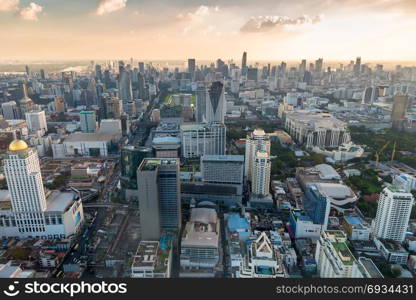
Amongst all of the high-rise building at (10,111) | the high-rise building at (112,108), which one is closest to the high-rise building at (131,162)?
the high-rise building at (112,108)

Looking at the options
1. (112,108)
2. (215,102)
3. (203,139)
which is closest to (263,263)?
(203,139)

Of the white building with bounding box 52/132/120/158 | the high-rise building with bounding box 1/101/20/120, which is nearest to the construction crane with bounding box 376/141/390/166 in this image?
the white building with bounding box 52/132/120/158

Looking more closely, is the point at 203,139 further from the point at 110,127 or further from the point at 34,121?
the point at 34,121

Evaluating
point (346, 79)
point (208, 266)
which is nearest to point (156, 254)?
point (208, 266)

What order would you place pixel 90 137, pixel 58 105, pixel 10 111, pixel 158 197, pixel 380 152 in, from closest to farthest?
pixel 158 197
pixel 380 152
pixel 90 137
pixel 10 111
pixel 58 105

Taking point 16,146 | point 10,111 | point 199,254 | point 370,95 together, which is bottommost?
point 199,254

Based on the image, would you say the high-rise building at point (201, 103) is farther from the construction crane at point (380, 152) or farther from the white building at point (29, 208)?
the white building at point (29, 208)
